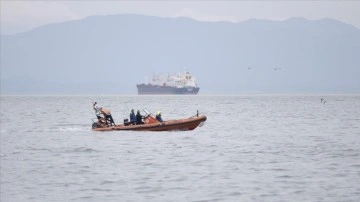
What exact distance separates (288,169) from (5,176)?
37.9ft

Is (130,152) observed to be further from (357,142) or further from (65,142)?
(357,142)

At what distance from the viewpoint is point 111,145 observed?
46.1 metres

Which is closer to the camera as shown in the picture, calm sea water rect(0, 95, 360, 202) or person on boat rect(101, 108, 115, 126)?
calm sea water rect(0, 95, 360, 202)

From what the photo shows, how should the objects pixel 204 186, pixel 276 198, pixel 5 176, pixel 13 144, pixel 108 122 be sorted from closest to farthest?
pixel 276 198 < pixel 204 186 < pixel 5 176 < pixel 13 144 < pixel 108 122

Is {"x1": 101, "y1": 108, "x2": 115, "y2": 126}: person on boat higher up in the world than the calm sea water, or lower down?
higher up

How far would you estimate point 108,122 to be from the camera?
5412cm

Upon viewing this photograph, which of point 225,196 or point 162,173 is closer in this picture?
point 225,196

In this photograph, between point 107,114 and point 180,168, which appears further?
point 107,114

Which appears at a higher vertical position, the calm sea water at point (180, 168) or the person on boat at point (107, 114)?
the person on boat at point (107, 114)

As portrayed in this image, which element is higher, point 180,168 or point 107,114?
point 107,114

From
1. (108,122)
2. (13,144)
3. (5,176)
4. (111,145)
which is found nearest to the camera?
(5,176)

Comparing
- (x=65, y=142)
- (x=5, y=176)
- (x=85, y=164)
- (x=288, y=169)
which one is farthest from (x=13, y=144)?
(x=288, y=169)

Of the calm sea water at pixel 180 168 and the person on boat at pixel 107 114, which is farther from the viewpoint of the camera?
the person on boat at pixel 107 114

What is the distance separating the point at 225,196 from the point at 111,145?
21.9 m
